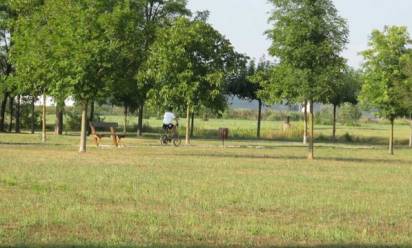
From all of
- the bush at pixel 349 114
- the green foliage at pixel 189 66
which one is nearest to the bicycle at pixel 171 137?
the green foliage at pixel 189 66

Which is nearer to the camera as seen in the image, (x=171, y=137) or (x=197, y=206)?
(x=197, y=206)

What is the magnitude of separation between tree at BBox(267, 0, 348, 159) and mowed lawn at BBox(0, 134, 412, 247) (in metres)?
7.61

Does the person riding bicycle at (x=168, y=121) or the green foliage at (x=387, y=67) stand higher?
the green foliage at (x=387, y=67)

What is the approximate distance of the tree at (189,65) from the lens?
136 ft

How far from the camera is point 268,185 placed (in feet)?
66.3

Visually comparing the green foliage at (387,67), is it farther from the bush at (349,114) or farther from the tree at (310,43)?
the bush at (349,114)

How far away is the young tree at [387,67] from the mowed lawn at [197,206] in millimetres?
19515

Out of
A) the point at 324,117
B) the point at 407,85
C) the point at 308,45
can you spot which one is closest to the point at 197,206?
the point at 308,45

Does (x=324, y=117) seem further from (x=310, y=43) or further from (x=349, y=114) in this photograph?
(x=310, y=43)

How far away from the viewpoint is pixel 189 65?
139ft

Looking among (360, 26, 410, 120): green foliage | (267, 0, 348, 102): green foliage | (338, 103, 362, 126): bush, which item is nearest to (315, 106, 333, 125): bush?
(338, 103, 362, 126): bush

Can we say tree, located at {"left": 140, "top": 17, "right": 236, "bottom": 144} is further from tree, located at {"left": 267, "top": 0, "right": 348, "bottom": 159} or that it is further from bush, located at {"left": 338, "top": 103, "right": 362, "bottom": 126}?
bush, located at {"left": 338, "top": 103, "right": 362, "bottom": 126}

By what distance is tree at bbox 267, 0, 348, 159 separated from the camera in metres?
33.2

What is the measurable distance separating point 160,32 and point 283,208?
3234 cm
